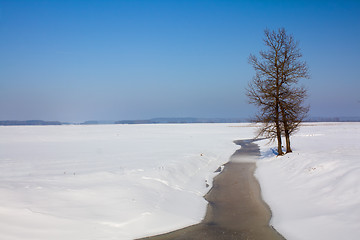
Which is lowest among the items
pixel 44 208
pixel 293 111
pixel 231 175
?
pixel 231 175

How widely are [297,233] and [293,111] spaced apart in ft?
50.7

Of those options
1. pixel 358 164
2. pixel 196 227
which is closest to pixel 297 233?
pixel 196 227

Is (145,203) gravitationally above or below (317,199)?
above

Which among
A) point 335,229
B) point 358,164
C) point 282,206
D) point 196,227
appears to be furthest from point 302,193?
point 196,227

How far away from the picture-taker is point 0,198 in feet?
27.6

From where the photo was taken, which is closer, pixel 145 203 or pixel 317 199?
pixel 145 203

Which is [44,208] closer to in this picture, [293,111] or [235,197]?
[235,197]

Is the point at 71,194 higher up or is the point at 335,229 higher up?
the point at 71,194

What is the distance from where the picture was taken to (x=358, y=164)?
1106cm

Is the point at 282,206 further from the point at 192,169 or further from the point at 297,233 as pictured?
the point at 192,169

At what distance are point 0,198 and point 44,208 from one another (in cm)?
150

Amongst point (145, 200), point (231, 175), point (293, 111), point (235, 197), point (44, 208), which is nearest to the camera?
point (44, 208)

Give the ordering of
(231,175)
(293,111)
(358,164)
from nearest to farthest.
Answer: (358,164) → (231,175) → (293,111)

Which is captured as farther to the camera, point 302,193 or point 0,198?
point 302,193
